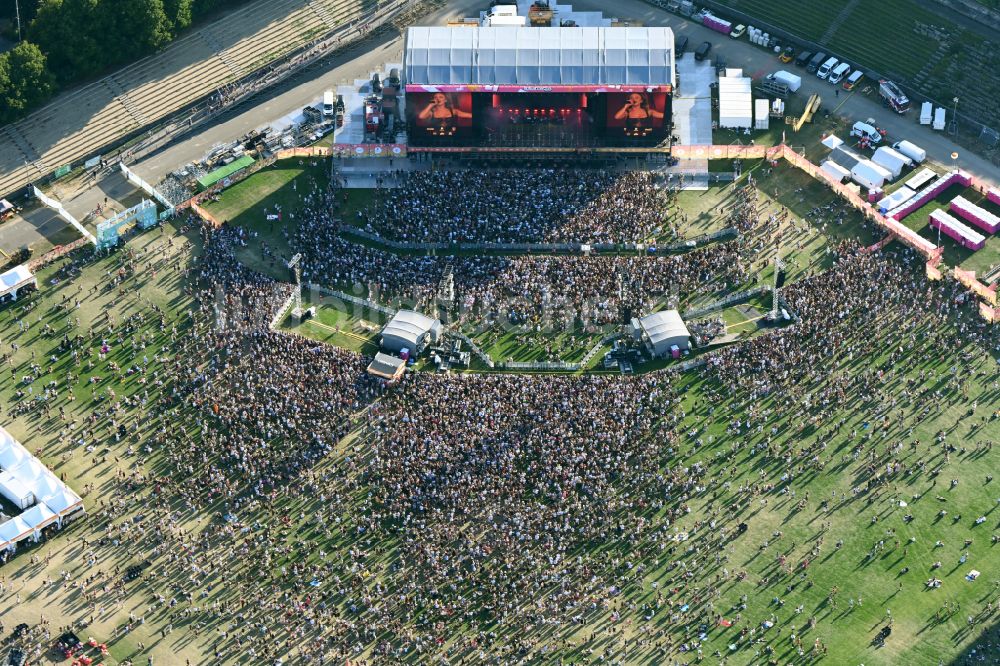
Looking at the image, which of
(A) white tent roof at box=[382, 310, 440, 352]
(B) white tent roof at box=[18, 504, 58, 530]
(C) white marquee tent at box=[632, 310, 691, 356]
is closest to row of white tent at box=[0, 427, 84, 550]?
(B) white tent roof at box=[18, 504, 58, 530]

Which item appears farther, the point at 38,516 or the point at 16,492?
the point at 16,492

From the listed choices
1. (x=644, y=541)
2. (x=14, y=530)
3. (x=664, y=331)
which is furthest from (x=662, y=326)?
(x=14, y=530)

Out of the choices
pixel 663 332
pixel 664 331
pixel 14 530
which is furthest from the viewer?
pixel 664 331

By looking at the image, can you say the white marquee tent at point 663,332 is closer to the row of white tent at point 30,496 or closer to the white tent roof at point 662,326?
the white tent roof at point 662,326

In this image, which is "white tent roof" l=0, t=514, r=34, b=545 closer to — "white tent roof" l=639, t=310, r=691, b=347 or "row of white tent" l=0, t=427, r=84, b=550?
"row of white tent" l=0, t=427, r=84, b=550

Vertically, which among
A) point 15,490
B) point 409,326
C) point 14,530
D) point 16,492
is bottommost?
point 14,530

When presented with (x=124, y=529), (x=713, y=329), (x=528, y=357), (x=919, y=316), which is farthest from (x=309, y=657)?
(x=919, y=316)

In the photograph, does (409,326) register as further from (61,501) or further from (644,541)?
(61,501)
